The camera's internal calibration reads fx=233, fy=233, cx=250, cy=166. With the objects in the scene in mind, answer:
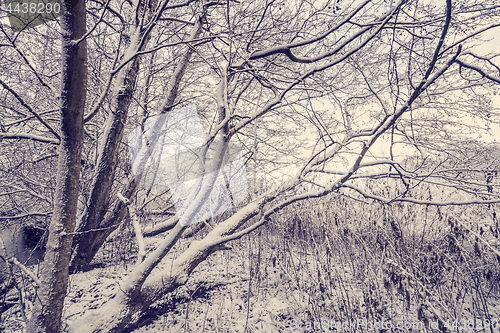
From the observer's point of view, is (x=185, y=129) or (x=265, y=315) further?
(x=185, y=129)

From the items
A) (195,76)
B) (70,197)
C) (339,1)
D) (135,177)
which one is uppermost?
(195,76)

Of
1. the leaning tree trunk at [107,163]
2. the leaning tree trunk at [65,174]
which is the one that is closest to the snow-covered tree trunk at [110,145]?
the leaning tree trunk at [107,163]

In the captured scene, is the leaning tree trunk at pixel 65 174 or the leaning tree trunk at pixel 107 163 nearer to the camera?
the leaning tree trunk at pixel 65 174

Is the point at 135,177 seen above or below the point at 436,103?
below

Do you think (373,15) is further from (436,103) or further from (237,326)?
(237,326)

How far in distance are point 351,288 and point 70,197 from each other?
306 cm

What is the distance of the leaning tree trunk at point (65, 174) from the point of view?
61.1 inches

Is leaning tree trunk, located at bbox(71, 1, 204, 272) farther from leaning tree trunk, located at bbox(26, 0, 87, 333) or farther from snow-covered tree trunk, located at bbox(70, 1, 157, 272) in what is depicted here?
leaning tree trunk, located at bbox(26, 0, 87, 333)

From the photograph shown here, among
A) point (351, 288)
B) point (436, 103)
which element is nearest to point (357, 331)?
point (351, 288)

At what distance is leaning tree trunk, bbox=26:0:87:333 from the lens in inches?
61.1

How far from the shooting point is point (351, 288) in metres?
2.84

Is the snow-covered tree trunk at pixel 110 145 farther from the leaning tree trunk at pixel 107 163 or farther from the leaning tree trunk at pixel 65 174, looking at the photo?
the leaning tree trunk at pixel 65 174

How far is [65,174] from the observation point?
168 cm

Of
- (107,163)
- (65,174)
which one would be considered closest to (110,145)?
(107,163)
